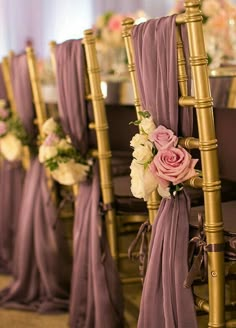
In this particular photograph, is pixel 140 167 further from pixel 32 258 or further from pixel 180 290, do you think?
pixel 32 258

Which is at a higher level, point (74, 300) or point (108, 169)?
point (108, 169)

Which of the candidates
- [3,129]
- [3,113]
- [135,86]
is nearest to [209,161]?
[135,86]

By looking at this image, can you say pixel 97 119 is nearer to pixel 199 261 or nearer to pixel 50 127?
pixel 50 127

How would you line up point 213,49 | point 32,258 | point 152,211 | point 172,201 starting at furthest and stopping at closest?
point 213,49
point 32,258
point 152,211
point 172,201

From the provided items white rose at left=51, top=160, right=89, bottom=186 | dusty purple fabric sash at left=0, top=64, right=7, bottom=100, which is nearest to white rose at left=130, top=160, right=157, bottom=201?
white rose at left=51, top=160, right=89, bottom=186

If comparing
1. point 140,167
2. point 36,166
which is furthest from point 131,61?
point 36,166

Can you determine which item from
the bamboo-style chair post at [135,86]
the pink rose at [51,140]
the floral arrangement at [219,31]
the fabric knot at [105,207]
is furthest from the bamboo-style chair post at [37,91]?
the bamboo-style chair post at [135,86]

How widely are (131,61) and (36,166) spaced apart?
1.08 m

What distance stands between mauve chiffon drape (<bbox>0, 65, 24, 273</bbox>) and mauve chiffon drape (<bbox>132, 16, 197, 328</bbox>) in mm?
1636

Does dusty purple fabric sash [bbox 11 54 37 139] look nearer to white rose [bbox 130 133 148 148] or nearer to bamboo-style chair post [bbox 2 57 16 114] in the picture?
bamboo-style chair post [bbox 2 57 16 114]

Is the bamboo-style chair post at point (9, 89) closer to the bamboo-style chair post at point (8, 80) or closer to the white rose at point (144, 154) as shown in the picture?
the bamboo-style chair post at point (8, 80)

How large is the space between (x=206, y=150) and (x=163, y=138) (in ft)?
0.46

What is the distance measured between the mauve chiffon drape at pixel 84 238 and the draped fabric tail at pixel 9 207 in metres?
0.99

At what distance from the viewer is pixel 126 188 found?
2359mm
